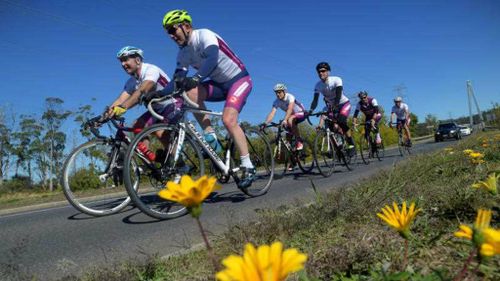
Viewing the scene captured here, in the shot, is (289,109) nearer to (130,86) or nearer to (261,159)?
(261,159)

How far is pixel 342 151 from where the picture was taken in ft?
28.4

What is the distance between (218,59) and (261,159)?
2284mm

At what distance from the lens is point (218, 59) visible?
14.2 ft

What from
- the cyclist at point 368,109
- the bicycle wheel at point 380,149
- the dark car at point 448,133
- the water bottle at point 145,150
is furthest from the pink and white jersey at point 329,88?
the dark car at point 448,133

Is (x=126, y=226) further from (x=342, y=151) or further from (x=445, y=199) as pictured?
(x=342, y=151)

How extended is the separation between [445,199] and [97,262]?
7.24 feet

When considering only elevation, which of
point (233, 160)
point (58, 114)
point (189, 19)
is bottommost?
point (233, 160)

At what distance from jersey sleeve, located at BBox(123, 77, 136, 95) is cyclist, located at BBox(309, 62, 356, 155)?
15.0 ft

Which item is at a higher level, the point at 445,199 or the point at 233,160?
the point at 233,160

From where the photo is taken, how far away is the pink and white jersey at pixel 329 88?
28.5 feet

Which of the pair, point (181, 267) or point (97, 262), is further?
point (97, 262)

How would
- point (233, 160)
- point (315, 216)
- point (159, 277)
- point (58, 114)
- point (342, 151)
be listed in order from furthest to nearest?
point (58, 114)
point (342, 151)
point (233, 160)
point (315, 216)
point (159, 277)

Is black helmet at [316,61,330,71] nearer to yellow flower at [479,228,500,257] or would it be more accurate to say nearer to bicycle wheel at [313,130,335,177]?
bicycle wheel at [313,130,335,177]

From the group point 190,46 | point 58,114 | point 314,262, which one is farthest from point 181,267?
point 58,114
